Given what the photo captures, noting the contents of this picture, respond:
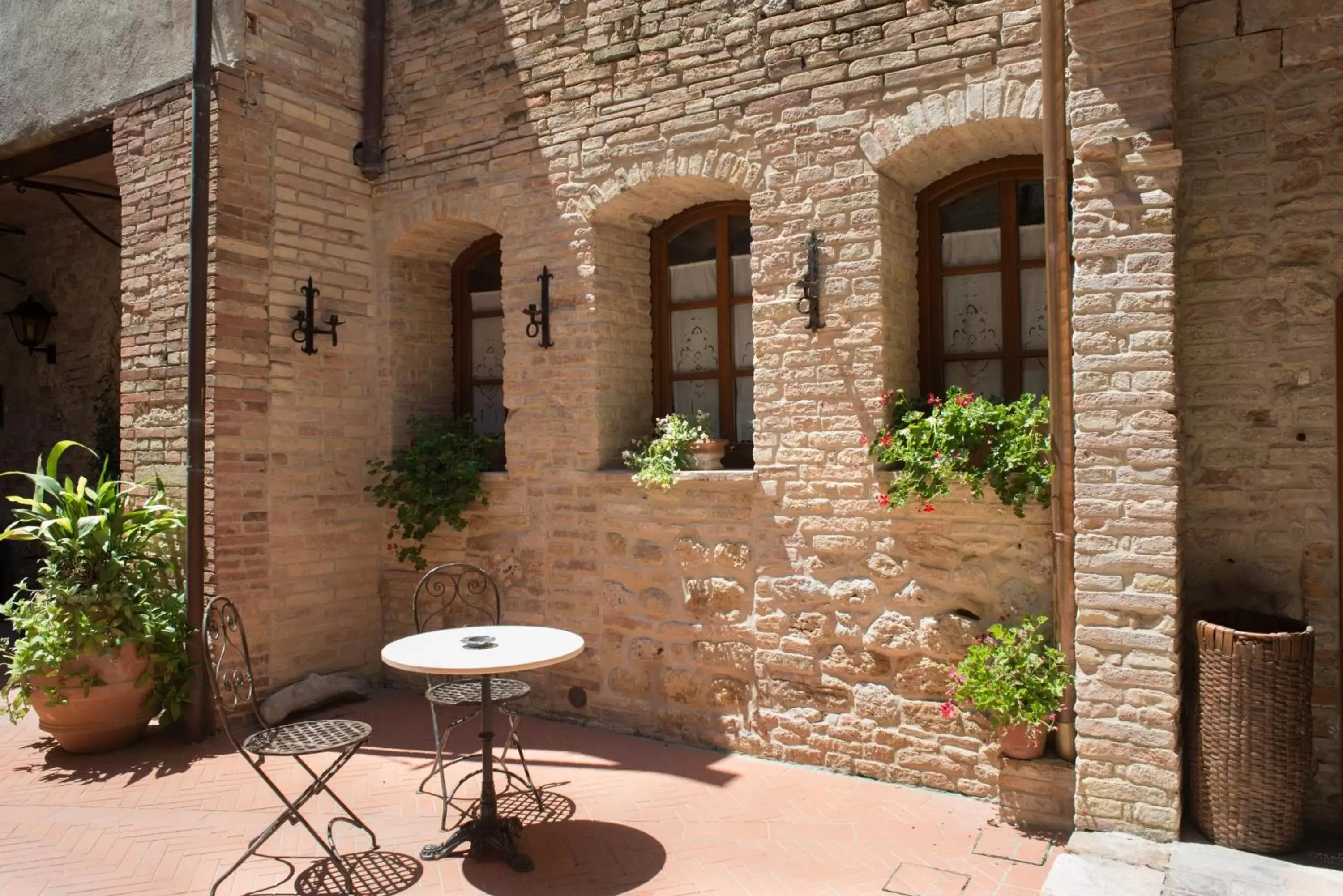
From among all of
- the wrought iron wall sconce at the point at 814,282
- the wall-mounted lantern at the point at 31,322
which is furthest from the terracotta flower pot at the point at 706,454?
the wall-mounted lantern at the point at 31,322

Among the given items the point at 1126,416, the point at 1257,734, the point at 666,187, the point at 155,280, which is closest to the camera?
the point at 1257,734

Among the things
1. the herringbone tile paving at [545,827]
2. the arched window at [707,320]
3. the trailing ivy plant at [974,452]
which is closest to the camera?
the herringbone tile paving at [545,827]

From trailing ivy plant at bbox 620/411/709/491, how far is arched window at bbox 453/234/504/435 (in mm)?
1557

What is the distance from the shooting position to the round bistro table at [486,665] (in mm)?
3754

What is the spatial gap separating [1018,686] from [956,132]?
8.37ft

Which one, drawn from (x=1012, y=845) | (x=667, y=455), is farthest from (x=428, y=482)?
(x=1012, y=845)

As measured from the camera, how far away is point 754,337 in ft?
17.2

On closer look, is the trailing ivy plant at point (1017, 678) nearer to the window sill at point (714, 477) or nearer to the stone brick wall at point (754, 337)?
the stone brick wall at point (754, 337)

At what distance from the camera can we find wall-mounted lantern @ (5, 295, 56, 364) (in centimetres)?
873

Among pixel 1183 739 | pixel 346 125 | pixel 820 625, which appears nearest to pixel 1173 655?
pixel 1183 739

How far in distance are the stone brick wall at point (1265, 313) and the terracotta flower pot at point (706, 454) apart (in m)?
2.37

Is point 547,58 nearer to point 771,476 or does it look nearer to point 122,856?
point 771,476

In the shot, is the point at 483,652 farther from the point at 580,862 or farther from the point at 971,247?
the point at 971,247

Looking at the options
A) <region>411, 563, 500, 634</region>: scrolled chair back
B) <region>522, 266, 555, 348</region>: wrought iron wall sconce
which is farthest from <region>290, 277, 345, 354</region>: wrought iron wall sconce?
<region>411, 563, 500, 634</region>: scrolled chair back
